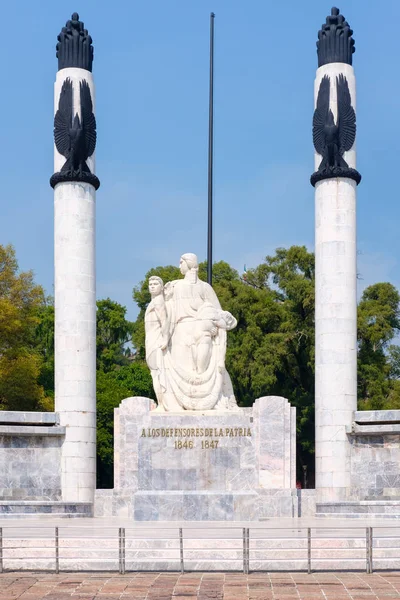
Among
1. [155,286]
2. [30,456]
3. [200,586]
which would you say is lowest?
[200,586]

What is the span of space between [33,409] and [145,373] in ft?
31.3

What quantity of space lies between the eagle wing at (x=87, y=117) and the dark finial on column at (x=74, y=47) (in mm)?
574

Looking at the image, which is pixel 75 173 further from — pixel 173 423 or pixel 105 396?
pixel 105 396

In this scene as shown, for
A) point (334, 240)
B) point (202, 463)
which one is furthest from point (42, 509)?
point (334, 240)

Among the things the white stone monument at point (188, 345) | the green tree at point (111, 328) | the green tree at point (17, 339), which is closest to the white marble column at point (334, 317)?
the white stone monument at point (188, 345)

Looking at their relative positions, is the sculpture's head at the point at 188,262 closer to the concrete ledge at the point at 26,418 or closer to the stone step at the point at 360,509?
the concrete ledge at the point at 26,418

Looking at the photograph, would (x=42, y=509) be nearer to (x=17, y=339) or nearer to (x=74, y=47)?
(x=74, y=47)

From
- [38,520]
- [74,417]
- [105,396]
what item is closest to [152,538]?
[38,520]

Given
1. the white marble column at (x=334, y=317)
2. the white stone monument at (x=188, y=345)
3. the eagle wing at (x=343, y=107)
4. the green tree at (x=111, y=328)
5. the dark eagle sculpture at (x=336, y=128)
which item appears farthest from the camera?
the green tree at (x=111, y=328)

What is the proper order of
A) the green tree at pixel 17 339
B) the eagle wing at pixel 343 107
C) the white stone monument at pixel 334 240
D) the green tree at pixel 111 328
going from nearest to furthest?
the white stone monument at pixel 334 240
the eagle wing at pixel 343 107
the green tree at pixel 17 339
the green tree at pixel 111 328

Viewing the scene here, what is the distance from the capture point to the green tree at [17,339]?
36188mm

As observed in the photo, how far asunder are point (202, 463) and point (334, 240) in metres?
6.73

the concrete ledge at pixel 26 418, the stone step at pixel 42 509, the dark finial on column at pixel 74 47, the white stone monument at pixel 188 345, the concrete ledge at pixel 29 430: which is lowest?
the stone step at pixel 42 509

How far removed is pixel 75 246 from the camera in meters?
26.8
